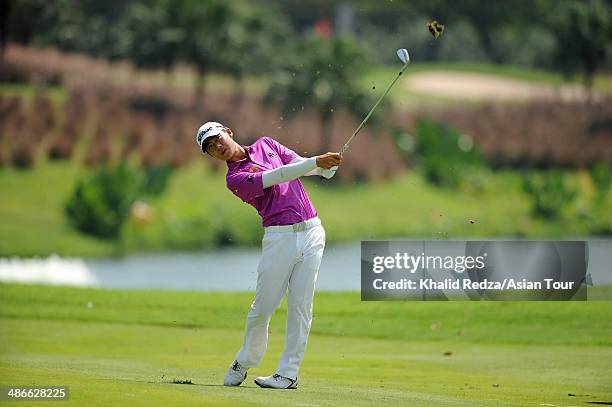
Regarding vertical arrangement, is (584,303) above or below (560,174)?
below

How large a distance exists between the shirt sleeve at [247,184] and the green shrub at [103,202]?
1012 inches

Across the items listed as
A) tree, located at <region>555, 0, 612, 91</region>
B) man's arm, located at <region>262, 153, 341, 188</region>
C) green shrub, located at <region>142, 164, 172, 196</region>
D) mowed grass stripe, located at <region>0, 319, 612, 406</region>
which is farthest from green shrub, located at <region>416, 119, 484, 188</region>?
man's arm, located at <region>262, 153, 341, 188</region>

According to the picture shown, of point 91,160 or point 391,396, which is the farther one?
point 91,160

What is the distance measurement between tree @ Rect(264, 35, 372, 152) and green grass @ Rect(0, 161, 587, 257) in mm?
2340

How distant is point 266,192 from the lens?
9.91 m

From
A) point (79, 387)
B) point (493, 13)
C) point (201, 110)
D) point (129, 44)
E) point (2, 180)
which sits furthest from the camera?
point (493, 13)

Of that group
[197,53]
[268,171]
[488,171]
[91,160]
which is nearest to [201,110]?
[197,53]

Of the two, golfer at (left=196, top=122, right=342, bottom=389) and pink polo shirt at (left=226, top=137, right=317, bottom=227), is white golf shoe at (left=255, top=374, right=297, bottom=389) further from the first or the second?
pink polo shirt at (left=226, top=137, right=317, bottom=227)

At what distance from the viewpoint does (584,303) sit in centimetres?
1702

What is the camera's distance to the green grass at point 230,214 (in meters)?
35.7

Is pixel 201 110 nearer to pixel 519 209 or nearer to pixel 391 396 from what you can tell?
pixel 519 209

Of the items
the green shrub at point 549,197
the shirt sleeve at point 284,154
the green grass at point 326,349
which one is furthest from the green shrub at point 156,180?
the shirt sleeve at point 284,154

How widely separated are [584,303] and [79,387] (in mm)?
8869

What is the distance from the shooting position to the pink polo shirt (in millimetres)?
9797
